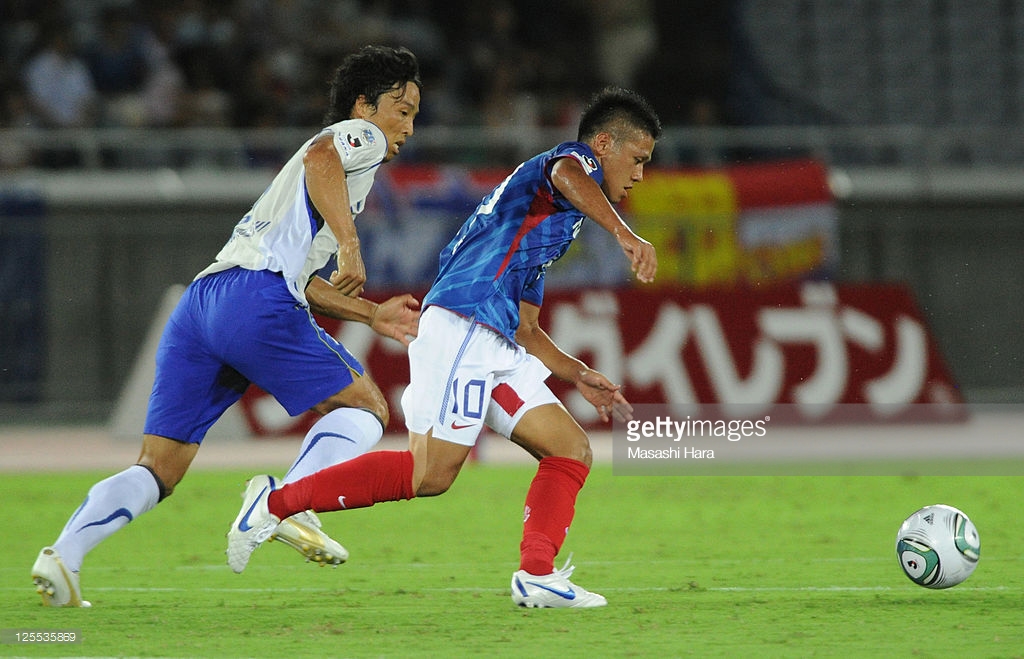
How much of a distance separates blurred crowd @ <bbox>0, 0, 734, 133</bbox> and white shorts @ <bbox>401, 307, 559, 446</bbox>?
1017 centimetres

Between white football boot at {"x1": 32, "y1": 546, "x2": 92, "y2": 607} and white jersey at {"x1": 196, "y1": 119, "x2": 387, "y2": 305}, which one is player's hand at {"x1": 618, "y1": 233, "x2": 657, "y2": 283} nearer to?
white jersey at {"x1": 196, "y1": 119, "x2": 387, "y2": 305}

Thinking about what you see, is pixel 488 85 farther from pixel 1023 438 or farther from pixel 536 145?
pixel 1023 438

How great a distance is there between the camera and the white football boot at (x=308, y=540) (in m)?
5.44

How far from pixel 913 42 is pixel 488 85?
5825 mm

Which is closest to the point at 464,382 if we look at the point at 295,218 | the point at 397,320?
the point at 397,320

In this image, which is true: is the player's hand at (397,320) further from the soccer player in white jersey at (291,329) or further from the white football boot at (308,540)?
the white football boot at (308,540)

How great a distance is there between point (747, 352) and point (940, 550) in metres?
7.39

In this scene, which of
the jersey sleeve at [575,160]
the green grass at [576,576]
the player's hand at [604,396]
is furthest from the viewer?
the player's hand at [604,396]

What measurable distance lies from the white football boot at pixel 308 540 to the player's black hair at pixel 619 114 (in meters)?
1.78

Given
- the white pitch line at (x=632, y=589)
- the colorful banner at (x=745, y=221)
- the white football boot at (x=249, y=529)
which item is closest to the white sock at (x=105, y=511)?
the white football boot at (x=249, y=529)

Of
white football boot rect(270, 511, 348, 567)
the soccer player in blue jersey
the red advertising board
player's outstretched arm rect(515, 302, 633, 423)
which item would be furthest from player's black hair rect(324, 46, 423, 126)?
the red advertising board

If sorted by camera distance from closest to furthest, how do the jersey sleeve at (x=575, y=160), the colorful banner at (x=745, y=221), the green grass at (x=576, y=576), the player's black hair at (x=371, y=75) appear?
the green grass at (x=576, y=576) → the jersey sleeve at (x=575, y=160) → the player's black hair at (x=371, y=75) → the colorful banner at (x=745, y=221)

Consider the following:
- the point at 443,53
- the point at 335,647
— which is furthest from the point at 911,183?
the point at 335,647

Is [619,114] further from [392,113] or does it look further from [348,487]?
[348,487]
